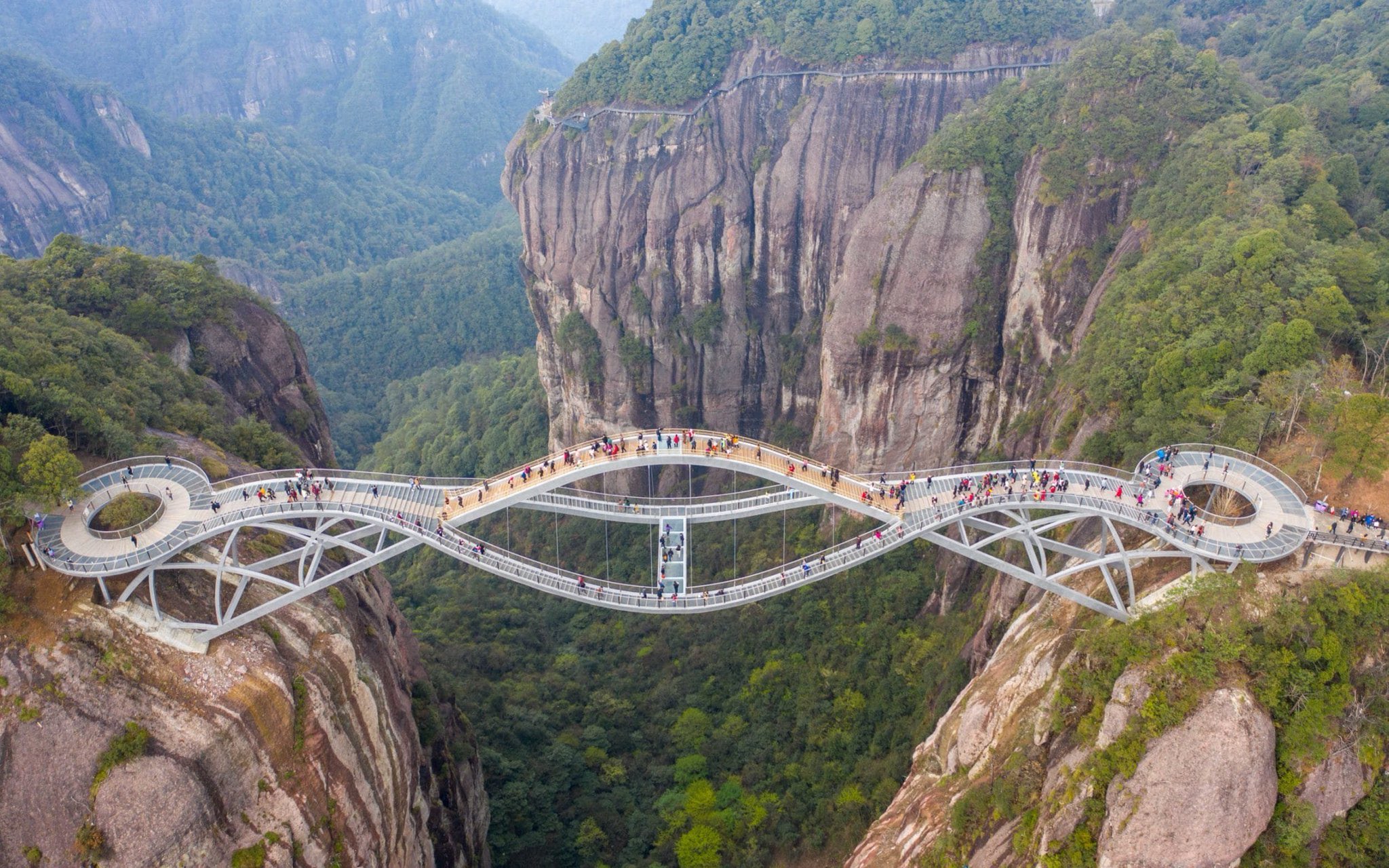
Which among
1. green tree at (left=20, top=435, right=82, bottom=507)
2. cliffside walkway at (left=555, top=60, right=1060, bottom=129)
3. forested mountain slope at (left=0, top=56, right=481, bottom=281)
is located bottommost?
forested mountain slope at (left=0, top=56, right=481, bottom=281)

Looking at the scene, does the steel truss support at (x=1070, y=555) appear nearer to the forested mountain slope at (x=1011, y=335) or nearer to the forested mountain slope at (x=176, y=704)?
the forested mountain slope at (x=1011, y=335)

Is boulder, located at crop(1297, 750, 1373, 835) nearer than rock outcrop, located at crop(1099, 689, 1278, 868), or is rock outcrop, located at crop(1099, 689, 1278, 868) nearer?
rock outcrop, located at crop(1099, 689, 1278, 868)

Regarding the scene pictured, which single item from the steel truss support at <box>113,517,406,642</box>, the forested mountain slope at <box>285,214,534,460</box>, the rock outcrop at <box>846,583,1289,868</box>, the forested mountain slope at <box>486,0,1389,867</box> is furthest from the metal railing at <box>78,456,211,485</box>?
the forested mountain slope at <box>285,214,534,460</box>

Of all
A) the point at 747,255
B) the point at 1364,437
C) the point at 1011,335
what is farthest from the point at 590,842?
the point at 747,255

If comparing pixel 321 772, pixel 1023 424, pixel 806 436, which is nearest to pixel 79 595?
pixel 321 772

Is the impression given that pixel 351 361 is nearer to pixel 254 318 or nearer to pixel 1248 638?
pixel 254 318

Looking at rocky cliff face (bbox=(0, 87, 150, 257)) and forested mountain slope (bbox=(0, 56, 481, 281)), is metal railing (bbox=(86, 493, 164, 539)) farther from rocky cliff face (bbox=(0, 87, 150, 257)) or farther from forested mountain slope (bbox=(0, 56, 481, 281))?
forested mountain slope (bbox=(0, 56, 481, 281))
